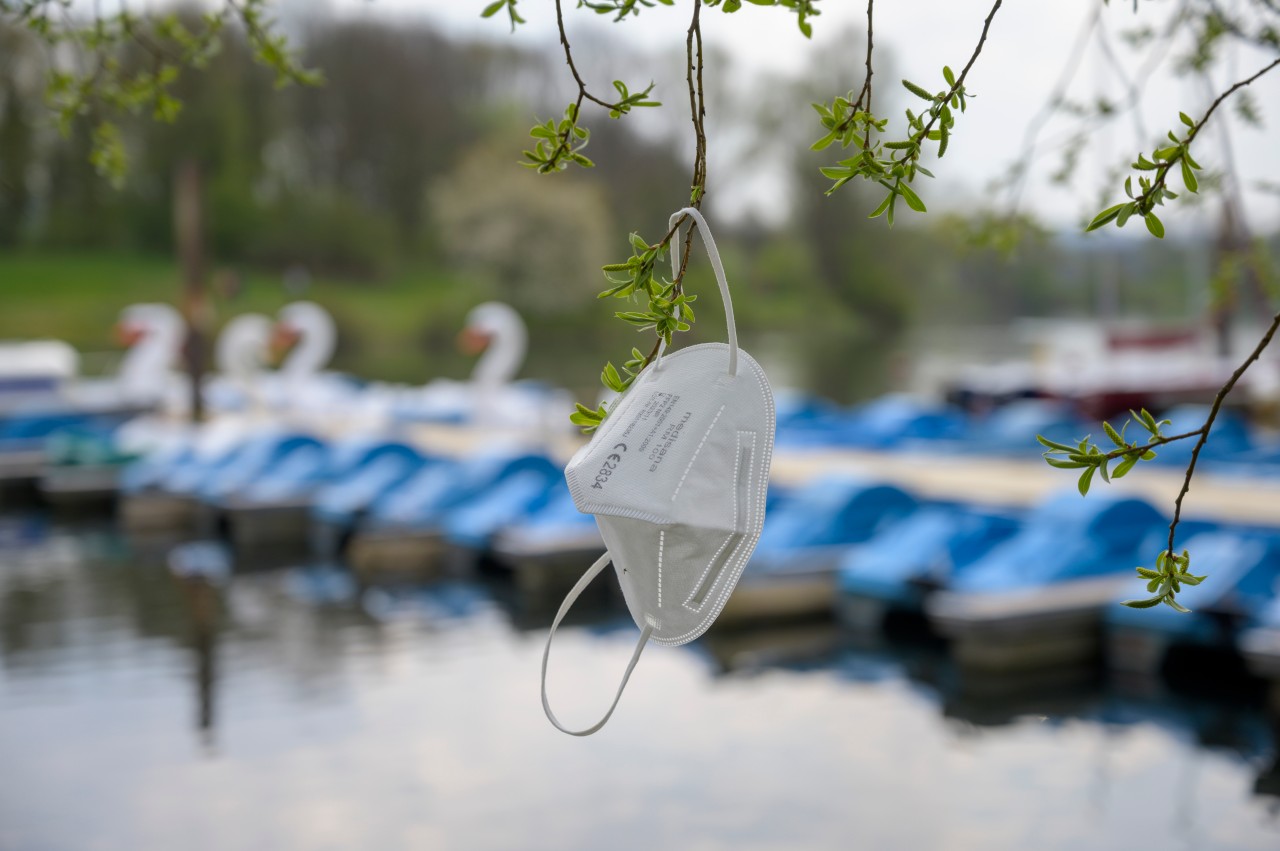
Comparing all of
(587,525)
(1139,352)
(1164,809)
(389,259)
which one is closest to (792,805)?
(1164,809)

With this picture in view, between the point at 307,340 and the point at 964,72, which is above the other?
the point at 964,72

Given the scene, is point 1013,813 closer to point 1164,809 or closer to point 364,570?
point 1164,809

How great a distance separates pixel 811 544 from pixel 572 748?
3339 millimetres

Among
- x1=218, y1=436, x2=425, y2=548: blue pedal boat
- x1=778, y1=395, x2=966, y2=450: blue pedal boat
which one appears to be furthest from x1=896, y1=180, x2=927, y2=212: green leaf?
x1=778, y1=395, x2=966, y2=450: blue pedal boat

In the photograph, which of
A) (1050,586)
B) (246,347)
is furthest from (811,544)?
(246,347)

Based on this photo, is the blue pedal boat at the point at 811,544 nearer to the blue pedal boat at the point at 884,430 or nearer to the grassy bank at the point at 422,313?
the blue pedal boat at the point at 884,430

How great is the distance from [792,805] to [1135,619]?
3.10 metres

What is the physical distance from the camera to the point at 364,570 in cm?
1340

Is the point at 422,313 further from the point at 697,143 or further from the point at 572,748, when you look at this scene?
the point at 697,143

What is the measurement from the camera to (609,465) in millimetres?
2600

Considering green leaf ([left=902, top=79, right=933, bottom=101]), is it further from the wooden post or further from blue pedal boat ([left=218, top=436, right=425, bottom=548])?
the wooden post

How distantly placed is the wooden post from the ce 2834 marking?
1860cm

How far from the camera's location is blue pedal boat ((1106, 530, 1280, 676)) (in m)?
8.96

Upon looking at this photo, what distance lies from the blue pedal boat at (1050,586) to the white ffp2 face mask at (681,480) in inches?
271
